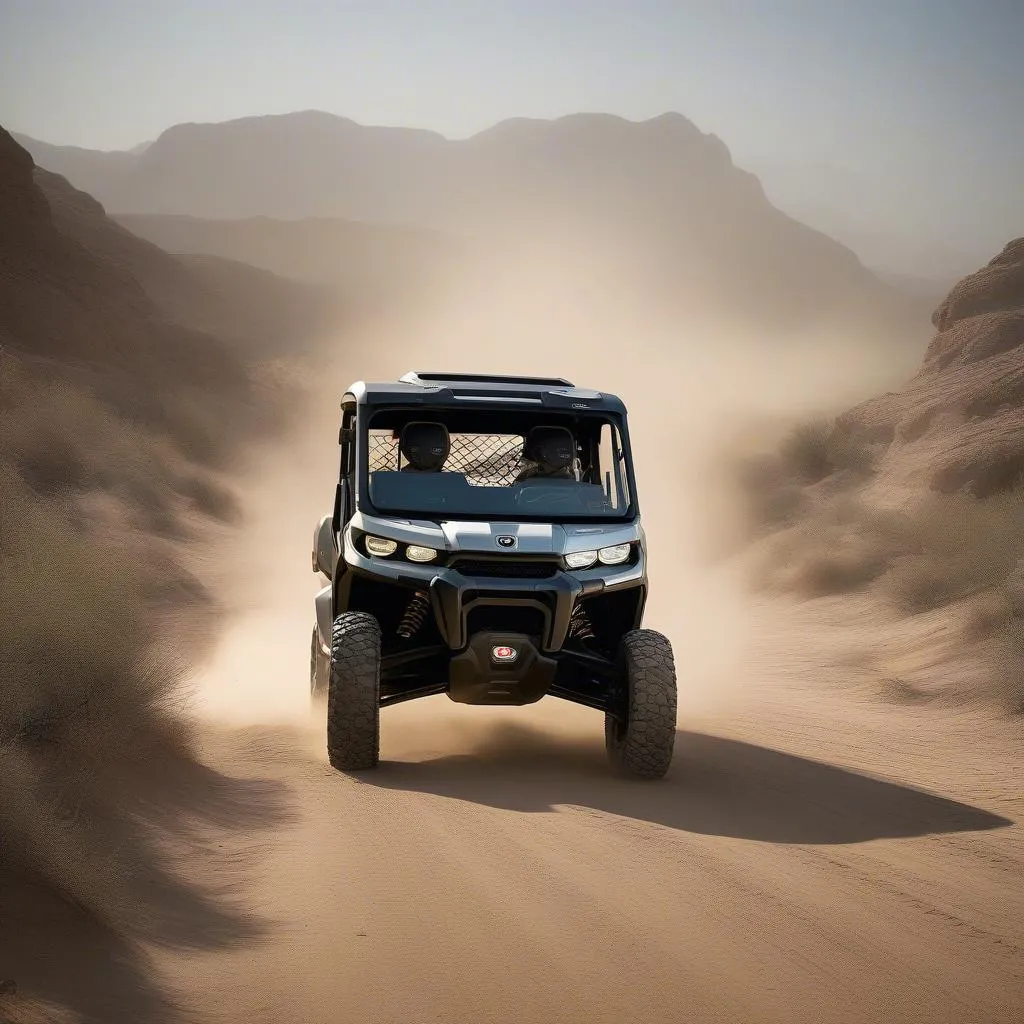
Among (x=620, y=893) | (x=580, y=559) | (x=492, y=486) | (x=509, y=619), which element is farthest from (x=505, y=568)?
(x=620, y=893)

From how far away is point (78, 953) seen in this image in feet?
17.2

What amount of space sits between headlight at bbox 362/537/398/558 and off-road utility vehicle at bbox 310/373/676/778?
0.4 inches

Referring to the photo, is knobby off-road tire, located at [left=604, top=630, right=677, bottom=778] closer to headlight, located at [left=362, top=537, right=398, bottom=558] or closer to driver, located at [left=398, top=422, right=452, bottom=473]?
headlight, located at [left=362, top=537, right=398, bottom=558]

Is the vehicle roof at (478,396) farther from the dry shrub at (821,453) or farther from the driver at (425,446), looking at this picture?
the dry shrub at (821,453)

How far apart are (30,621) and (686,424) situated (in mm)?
38212

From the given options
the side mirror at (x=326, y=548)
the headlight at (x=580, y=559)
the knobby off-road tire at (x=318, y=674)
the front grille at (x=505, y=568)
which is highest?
the side mirror at (x=326, y=548)

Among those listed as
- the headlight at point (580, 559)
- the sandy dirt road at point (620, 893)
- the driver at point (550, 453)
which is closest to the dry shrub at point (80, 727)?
the sandy dirt road at point (620, 893)

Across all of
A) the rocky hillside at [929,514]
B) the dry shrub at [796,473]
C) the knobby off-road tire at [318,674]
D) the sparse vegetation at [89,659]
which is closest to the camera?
the sparse vegetation at [89,659]

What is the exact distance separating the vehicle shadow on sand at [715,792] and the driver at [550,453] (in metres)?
2.11

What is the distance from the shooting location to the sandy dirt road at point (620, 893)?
5.11 m

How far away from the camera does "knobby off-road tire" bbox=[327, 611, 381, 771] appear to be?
883 centimetres

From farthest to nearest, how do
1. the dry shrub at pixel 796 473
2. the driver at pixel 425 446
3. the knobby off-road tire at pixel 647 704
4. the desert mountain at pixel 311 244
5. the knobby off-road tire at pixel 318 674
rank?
the desert mountain at pixel 311 244
the dry shrub at pixel 796 473
the knobby off-road tire at pixel 318 674
the driver at pixel 425 446
the knobby off-road tire at pixel 647 704

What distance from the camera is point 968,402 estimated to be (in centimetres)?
2714

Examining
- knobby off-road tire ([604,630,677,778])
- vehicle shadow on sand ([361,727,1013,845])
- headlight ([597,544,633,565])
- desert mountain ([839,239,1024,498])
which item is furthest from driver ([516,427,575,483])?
desert mountain ([839,239,1024,498])
